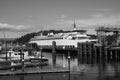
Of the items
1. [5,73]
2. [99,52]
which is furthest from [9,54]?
[99,52]

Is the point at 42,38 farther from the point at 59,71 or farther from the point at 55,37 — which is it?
the point at 59,71

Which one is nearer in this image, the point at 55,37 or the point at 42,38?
the point at 55,37

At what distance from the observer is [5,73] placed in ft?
123

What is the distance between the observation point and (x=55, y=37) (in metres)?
112

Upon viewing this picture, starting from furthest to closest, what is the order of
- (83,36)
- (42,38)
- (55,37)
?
(42,38) < (55,37) < (83,36)

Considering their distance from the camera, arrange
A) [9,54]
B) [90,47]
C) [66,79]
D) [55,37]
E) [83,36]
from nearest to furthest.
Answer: [66,79] → [9,54] → [90,47] → [83,36] → [55,37]

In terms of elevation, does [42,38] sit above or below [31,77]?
above

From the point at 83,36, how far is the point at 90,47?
19.9 meters

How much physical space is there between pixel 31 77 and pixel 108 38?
91981 mm

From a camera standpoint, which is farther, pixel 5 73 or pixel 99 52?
pixel 99 52

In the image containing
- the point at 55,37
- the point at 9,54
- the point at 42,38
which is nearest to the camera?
the point at 9,54

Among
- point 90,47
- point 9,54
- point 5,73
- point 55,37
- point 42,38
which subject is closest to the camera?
point 5,73

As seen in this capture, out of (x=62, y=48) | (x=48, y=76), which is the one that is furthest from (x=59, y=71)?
(x=62, y=48)

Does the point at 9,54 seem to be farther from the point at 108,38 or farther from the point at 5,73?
the point at 108,38
